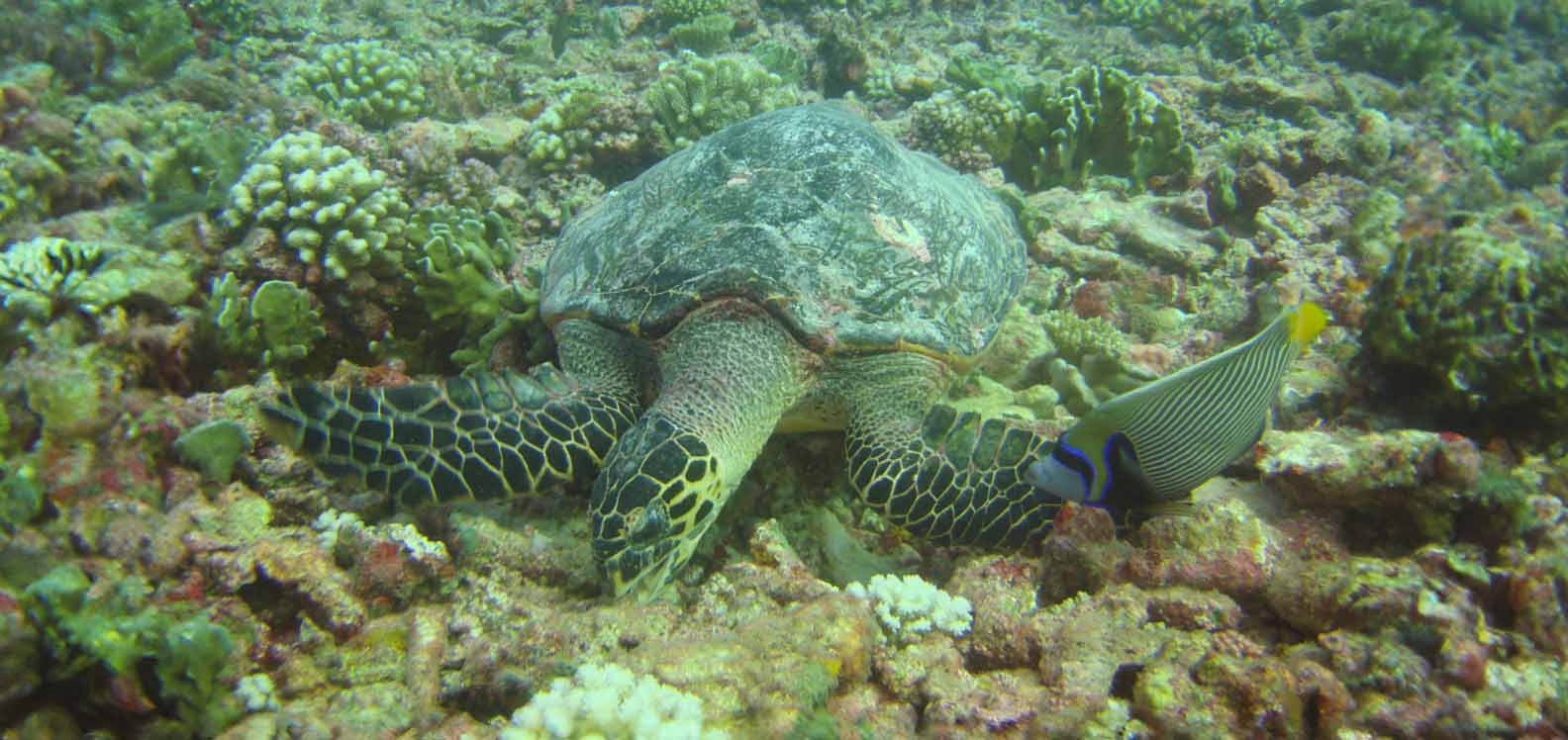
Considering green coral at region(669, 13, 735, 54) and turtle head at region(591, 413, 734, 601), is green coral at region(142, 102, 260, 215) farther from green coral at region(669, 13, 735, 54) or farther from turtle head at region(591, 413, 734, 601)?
green coral at region(669, 13, 735, 54)

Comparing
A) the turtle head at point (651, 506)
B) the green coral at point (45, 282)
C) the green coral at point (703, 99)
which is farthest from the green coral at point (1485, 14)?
the green coral at point (45, 282)

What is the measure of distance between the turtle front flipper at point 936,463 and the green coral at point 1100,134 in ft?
14.3

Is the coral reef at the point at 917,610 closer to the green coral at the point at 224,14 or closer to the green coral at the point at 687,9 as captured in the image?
the green coral at the point at 687,9

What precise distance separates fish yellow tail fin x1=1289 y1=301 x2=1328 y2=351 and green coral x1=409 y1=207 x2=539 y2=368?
3748 millimetres

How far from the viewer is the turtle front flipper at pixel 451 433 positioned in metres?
2.60

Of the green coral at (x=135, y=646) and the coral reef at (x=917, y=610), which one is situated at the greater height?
the green coral at (x=135, y=646)

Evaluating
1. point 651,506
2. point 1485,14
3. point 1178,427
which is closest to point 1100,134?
point 1178,427

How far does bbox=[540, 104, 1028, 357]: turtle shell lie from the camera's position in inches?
126

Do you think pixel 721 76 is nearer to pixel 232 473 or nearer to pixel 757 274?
pixel 757 274

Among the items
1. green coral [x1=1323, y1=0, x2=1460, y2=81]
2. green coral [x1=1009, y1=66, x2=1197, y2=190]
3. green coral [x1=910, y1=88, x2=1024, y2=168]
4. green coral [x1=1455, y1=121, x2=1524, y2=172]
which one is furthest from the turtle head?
green coral [x1=1323, y1=0, x2=1460, y2=81]

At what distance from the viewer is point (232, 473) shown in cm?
254

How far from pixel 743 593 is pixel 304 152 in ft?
11.3

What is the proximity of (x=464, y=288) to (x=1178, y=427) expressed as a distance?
3.63 meters

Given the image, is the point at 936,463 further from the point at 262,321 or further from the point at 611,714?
the point at 262,321
